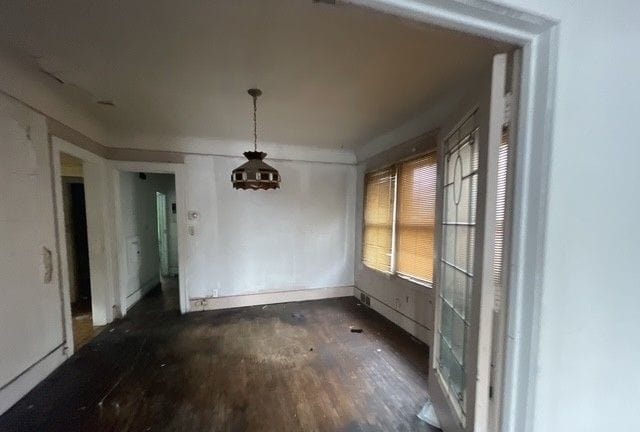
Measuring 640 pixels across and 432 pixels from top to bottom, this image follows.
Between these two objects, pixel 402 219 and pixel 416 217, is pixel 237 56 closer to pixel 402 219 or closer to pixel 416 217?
pixel 416 217

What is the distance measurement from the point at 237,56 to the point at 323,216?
2885 mm

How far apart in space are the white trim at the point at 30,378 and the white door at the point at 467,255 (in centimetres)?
297

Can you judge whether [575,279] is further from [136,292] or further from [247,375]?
[136,292]

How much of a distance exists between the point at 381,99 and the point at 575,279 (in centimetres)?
223

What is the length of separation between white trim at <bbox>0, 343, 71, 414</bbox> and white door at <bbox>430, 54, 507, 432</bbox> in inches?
117

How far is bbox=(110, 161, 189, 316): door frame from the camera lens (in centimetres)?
354

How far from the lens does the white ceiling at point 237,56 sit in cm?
143

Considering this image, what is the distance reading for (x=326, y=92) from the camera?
7.72ft

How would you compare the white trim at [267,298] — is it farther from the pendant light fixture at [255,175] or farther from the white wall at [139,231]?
the pendant light fixture at [255,175]

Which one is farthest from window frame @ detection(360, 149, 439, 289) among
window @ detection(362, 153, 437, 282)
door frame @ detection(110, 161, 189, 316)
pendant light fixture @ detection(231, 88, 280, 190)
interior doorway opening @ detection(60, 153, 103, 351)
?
interior doorway opening @ detection(60, 153, 103, 351)

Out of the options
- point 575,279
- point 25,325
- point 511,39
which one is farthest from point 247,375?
point 511,39

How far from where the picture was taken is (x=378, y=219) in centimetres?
382

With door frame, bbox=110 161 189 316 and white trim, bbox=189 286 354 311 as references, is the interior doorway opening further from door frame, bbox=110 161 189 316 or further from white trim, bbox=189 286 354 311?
white trim, bbox=189 286 354 311

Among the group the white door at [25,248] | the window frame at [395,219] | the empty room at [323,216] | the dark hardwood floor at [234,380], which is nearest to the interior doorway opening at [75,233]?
the empty room at [323,216]
